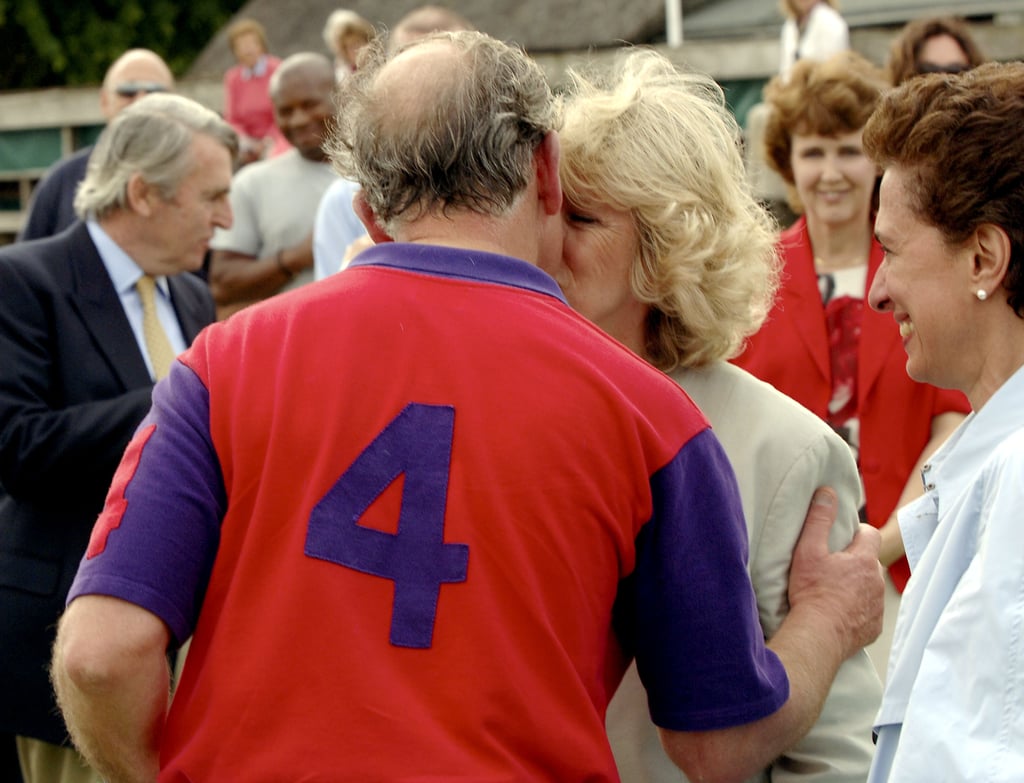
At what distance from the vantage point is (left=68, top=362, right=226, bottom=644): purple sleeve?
1869 mm

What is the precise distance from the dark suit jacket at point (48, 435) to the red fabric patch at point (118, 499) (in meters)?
1.71

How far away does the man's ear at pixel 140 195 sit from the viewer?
4199 mm

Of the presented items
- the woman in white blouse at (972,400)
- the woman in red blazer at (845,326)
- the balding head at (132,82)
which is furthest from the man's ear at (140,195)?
the balding head at (132,82)

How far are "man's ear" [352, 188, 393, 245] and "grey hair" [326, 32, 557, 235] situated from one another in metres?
0.04

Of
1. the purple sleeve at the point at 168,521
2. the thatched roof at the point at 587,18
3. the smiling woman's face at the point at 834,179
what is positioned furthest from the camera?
the thatched roof at the point at 587,18

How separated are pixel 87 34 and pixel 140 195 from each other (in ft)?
75.4

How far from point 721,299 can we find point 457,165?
2.76 ft

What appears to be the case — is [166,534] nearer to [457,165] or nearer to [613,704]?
[457,165]

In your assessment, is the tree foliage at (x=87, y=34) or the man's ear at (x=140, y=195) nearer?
the man's ear at (x=140, y=195)

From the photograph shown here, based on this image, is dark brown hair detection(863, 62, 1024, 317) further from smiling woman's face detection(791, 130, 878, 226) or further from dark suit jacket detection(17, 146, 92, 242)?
dark suit jacket detection(17, 146, 92, 242)

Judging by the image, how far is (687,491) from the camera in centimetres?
193

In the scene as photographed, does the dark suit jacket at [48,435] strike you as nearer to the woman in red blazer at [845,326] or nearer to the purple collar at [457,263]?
the woman in red blazer at [845,326]

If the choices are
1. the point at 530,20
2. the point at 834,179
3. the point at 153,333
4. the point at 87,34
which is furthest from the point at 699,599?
the point at 87,34

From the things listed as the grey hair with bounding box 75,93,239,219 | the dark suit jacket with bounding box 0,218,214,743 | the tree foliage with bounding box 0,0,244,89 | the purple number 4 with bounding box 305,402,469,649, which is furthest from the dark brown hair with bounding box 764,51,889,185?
the tree foliage with bounding box 0,0,244,89
